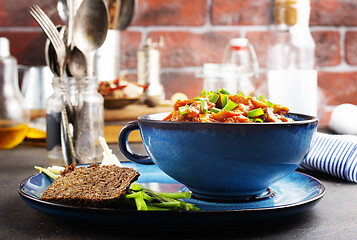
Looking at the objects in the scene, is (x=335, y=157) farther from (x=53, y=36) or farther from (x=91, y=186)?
(x=53, y=36)

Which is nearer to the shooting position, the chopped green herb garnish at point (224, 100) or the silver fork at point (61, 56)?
the chopped green herb garnish at point (224, 100)

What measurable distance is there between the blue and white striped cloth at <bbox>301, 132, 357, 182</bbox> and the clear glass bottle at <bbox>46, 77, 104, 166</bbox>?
0.41 m

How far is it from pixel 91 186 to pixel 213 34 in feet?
4.17

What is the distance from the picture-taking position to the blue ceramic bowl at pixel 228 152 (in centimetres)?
54

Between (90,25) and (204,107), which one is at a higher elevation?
(90,25)

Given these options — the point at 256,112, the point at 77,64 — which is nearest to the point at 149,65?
the point at 77,64

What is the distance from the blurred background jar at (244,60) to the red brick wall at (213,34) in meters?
0.06

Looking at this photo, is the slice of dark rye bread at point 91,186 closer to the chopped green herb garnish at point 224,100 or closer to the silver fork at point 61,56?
the chopped green herb garnish at point 224,100

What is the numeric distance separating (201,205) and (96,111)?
481 mm

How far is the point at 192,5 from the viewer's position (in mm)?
1704

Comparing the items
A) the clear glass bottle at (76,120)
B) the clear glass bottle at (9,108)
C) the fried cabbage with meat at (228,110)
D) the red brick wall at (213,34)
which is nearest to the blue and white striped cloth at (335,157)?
the fried cabbage with meat at (228,110)

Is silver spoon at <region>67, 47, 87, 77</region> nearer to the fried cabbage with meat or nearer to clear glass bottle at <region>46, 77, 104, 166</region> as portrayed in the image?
clear glass bottle at <region>46, 77, 104, 166</region>

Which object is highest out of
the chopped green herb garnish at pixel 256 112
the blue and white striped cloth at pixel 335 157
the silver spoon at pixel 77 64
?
the silver spoon at pixel 77 64

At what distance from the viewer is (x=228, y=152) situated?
541 millimetres
